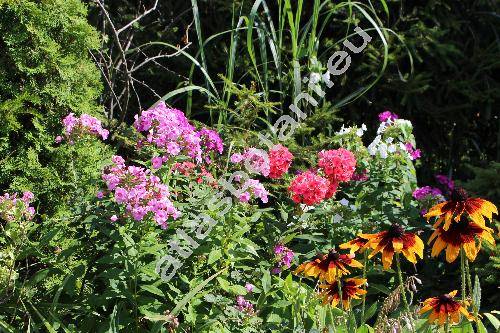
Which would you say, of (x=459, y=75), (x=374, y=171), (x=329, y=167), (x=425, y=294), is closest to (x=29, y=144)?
(x=329, y=167)

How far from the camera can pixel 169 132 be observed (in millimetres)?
2982

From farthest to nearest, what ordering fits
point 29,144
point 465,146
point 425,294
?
1. point 465,146
2. point 425,294
3. point 29,144

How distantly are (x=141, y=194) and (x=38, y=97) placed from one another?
1039 millimetres

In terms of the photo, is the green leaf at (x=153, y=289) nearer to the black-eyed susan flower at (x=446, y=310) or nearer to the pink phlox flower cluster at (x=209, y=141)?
the pink phlox flower cluster at (x=209, y=141)

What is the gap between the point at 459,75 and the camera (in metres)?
5.53

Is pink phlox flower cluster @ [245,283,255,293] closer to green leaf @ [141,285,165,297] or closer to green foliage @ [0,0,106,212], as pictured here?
green leaf @ [141,285,165,297]

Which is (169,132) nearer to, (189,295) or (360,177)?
(189,295)

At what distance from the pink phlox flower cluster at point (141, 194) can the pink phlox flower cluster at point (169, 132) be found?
23 centimetres

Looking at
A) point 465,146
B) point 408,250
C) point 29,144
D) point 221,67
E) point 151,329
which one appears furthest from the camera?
point 465,146

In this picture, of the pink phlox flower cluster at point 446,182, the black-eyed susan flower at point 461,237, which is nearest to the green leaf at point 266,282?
the black-eyed susan flower at point 461,237

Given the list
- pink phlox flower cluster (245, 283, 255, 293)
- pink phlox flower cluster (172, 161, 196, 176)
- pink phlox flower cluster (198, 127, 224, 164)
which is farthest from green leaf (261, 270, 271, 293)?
pink phlox flower cluster (198, 127, 224, 164)

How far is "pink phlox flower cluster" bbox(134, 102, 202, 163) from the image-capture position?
2.98 metres

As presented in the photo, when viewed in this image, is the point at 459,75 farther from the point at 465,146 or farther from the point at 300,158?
the point at 300,158

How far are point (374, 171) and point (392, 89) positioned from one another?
145 centimetres
